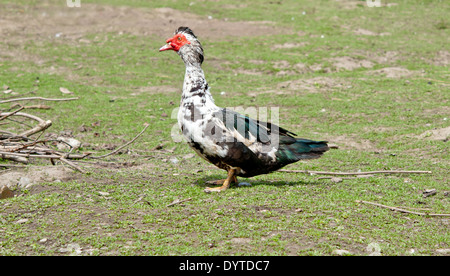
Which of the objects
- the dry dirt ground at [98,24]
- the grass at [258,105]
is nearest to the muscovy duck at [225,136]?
the grass at [258,105]

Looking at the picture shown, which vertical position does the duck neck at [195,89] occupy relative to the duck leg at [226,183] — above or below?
above

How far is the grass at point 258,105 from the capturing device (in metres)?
4.27

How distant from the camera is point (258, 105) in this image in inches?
411

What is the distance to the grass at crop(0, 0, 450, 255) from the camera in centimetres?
427

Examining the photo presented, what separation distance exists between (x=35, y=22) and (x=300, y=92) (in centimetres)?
899

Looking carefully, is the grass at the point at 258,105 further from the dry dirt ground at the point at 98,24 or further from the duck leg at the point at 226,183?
the dry dirt ground at the point at 98,24

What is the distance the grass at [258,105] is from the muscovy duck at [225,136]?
0.30 metres

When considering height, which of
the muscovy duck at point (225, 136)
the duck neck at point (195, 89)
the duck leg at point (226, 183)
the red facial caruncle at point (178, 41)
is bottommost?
the duck leg at point (226, 183)

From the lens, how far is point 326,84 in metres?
11.6

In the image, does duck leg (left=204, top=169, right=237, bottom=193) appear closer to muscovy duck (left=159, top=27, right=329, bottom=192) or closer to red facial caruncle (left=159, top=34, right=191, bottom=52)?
muscovy duck (left=159, top=27, right=329, bottom=192)

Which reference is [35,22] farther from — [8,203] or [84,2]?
[8,203]

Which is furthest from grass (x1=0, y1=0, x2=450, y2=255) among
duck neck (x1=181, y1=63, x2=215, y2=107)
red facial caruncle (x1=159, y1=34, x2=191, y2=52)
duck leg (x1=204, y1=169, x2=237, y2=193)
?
red facial caruncle (x1=159, y1=34, x2=191, y2=52)

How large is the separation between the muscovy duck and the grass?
304 mm

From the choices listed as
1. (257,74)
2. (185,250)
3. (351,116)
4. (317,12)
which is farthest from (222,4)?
(185,250)
